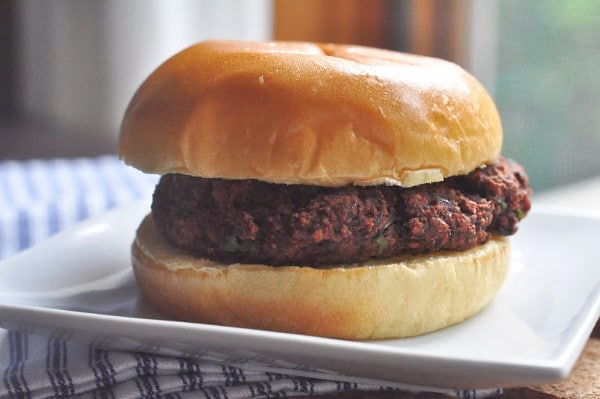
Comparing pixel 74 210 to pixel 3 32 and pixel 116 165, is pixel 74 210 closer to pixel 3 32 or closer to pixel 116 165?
pixel 116 165

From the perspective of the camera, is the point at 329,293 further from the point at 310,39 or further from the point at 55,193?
the point at 310,39

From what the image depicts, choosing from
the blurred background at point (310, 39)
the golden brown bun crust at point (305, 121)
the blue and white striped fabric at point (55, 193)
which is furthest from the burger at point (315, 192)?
the blurred background at point (310, 39)

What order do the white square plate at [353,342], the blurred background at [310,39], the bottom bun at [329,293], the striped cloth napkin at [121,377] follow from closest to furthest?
the white square plate at [353,342], the striped cloth napkin at [121,377], the bottom bun at [329,293], the blurred background at [310,39]

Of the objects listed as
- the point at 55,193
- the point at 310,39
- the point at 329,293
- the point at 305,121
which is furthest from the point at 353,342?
the point at 310,39

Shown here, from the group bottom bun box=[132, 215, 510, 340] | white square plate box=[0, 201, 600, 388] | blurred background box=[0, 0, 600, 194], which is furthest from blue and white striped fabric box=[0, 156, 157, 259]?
bottom bun box=[132, 215, 510, 340]

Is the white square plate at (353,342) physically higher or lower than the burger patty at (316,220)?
lower

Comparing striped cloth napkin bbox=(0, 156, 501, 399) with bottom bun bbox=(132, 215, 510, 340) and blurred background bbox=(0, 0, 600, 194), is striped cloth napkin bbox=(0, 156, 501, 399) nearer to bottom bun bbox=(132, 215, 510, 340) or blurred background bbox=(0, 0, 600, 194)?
bottom bun bbox=(132, 215, 510, 340)

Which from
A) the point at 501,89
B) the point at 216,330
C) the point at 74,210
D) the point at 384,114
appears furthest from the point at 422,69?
the point at 501,89

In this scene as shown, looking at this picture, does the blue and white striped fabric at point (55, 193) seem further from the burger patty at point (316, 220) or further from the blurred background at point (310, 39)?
the burger patty at point (316, 220)
